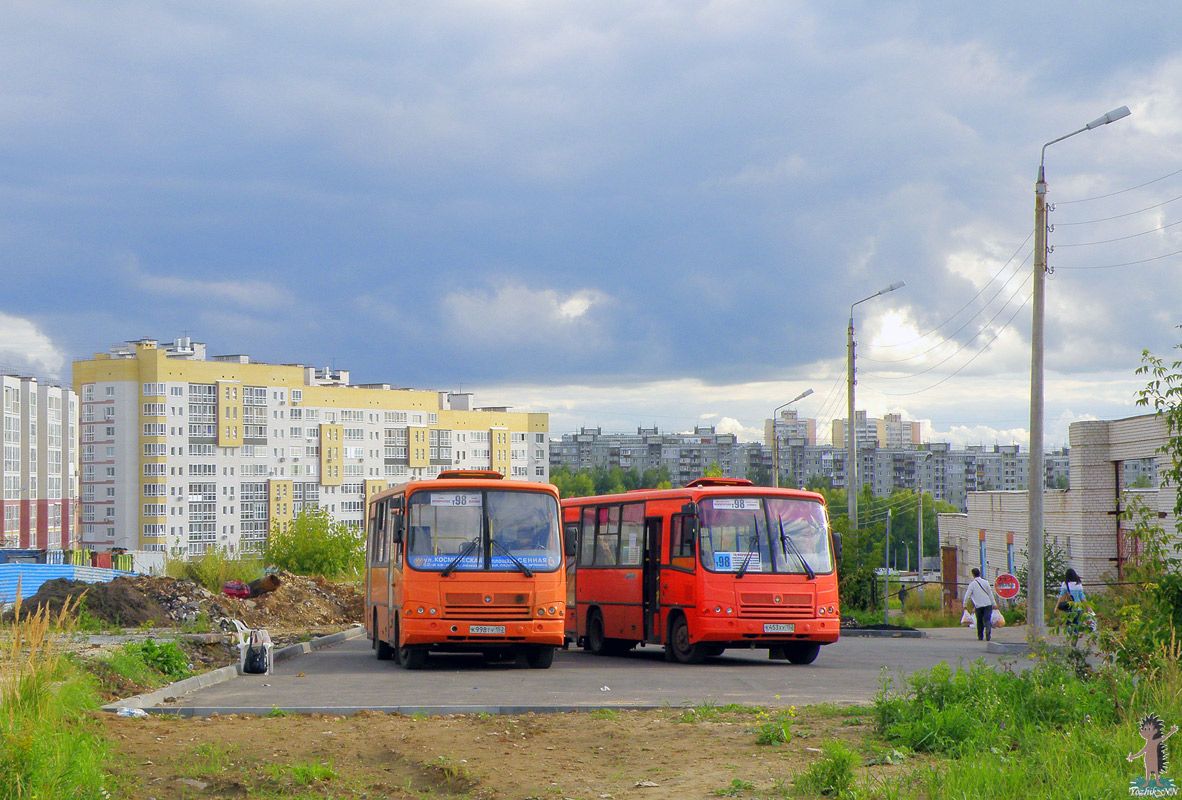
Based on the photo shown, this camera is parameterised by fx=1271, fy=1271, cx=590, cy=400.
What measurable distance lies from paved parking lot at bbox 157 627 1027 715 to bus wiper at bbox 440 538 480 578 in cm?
146

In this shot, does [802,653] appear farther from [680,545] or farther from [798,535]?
[680,545]

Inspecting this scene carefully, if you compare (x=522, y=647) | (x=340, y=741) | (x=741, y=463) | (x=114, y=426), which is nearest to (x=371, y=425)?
(x=114, y=426)

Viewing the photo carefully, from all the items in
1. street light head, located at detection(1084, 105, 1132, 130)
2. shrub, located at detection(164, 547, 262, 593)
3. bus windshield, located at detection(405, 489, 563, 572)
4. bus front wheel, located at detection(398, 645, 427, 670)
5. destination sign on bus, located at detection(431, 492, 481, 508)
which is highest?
street light head, located at detection(1084, 105, 1132, 130)

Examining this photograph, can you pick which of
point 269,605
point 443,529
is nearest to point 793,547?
point 443,529

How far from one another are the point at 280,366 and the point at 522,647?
108583 mm

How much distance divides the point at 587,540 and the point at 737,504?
196 inches

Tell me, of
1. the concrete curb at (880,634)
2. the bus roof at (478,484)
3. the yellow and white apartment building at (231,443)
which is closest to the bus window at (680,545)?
the bus roof at (478,484)

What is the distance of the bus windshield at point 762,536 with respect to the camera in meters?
19.8

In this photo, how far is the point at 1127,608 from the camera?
10805 millimetres

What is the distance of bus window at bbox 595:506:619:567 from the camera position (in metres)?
23.0

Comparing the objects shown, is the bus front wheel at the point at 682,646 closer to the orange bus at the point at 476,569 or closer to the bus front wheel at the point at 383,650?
the orange bus at the point at 476,569

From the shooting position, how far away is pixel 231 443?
118562mm

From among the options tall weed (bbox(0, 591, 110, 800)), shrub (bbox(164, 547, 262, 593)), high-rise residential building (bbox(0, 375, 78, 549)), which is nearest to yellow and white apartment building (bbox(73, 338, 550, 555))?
high-rise residential building (bbox(0, 375, 78, 549))

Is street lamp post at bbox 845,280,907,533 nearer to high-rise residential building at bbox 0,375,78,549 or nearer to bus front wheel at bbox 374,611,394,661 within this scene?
bus front wheel at bbox 374,611,394,661
